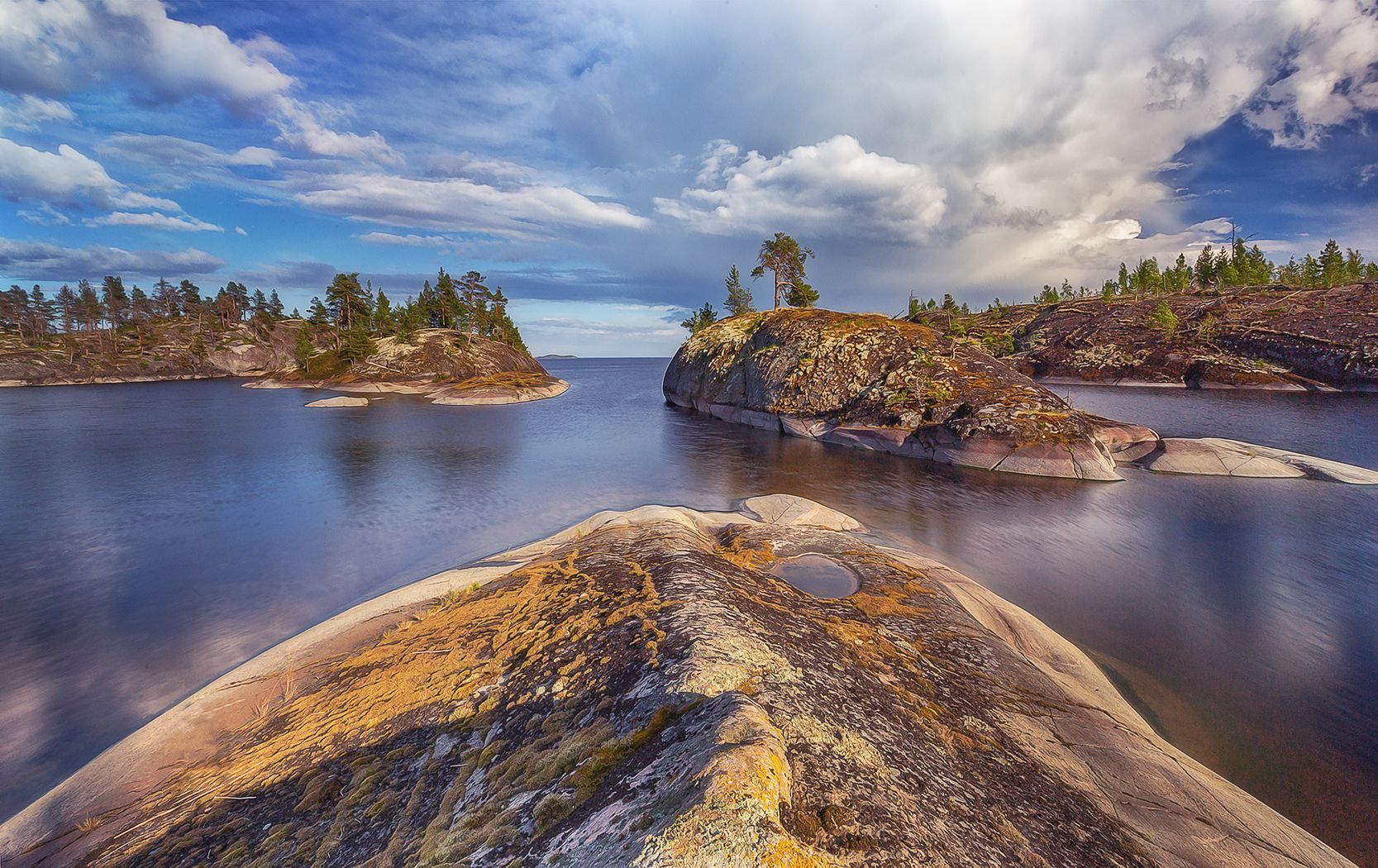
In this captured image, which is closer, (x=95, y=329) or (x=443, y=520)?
(x=443, y=520)

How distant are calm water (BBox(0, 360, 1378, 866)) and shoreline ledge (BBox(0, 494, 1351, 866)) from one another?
2.00 m

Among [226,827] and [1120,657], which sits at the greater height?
[226,827]

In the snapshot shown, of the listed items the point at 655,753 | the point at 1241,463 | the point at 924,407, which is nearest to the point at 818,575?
the point at 655,753

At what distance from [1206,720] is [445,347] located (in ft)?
272

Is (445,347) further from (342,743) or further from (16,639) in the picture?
(342,743)

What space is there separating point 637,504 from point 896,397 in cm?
2086

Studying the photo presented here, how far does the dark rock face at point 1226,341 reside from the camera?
2036 inches

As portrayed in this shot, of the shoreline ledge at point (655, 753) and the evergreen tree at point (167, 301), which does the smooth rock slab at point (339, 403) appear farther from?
the evergreen tree at point (167, 301)

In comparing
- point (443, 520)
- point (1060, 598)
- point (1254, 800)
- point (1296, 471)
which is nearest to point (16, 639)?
point (443, 520)

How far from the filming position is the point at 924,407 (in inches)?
1212

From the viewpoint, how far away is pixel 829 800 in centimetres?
382

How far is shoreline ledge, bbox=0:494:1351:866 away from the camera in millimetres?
3666

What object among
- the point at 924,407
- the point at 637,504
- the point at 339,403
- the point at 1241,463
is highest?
the point at 924,407

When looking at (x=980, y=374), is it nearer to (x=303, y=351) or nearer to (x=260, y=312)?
(x=303, y=351)
